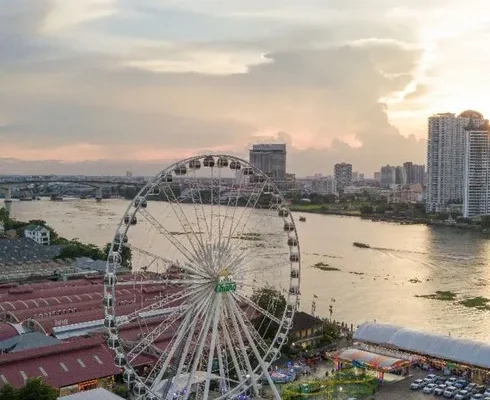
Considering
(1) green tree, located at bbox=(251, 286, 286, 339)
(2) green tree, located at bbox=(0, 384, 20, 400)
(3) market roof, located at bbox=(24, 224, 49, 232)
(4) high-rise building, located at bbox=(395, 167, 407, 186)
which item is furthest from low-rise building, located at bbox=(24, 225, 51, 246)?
(4) high-rise building, located at bbox=(395, 167, 407, 186)

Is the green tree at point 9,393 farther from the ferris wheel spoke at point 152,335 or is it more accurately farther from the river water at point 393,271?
the river water at point 393,271

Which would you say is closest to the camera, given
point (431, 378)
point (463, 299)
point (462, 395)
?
point (462, 395)

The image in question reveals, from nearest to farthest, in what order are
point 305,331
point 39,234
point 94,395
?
point 94,395
point 305,331
point 39,234

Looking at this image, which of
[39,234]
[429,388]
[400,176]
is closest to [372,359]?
[429,388]

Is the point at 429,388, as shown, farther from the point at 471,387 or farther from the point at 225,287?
the point at 225,287

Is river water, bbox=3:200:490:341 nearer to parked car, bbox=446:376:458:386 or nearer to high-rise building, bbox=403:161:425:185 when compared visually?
parked car, bbox=446:376:458:386

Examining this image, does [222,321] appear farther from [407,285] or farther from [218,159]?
[407,285]

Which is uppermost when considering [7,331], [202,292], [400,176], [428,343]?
[400,176]

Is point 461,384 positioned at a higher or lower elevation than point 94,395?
lower

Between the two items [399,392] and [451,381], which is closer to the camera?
[399,392]
